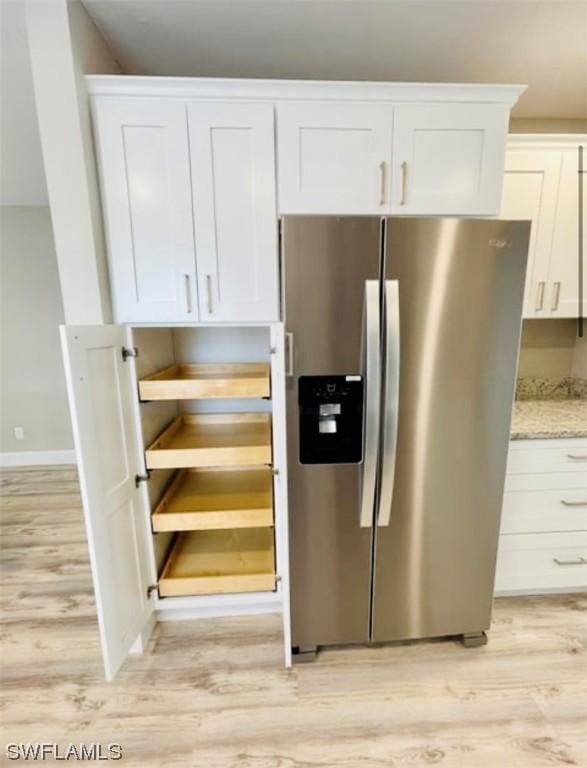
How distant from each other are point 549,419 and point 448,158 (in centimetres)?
140

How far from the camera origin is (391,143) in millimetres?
1480

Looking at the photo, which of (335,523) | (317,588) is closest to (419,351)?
(335,523)

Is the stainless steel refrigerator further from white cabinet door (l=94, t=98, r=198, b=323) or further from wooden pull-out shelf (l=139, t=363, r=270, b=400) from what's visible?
white cabinet door (l=94, t=98, r=198, b=323)

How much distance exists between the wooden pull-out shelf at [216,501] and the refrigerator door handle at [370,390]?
1.87 ft

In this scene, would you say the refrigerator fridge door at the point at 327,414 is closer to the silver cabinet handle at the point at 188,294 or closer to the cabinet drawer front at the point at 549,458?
the silver cabinet handle at the point at 188,294

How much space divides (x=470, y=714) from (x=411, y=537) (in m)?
A: 0.67

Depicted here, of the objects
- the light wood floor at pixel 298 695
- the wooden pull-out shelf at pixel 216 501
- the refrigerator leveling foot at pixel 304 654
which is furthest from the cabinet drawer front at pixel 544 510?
the wooden pull-out shelf at pixel 216 501

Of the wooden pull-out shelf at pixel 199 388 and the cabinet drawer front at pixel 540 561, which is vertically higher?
the wooden pull-out shelf at pixel 199 388

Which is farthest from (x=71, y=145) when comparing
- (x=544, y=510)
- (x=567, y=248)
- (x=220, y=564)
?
(x=544, y=510)

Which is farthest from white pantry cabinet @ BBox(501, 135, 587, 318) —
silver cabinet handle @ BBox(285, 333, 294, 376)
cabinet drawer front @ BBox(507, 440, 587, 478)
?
silver cabinet handle @ BBox(285, 333, 294, 376)

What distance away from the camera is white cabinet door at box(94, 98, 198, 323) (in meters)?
1.40

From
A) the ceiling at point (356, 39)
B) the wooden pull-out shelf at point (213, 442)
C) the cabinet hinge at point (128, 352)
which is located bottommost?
the wooden pull-out shelf at point (213, 442)

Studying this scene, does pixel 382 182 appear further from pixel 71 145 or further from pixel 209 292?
pixel 71 145

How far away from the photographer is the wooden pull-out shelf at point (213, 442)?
5.56 feet
